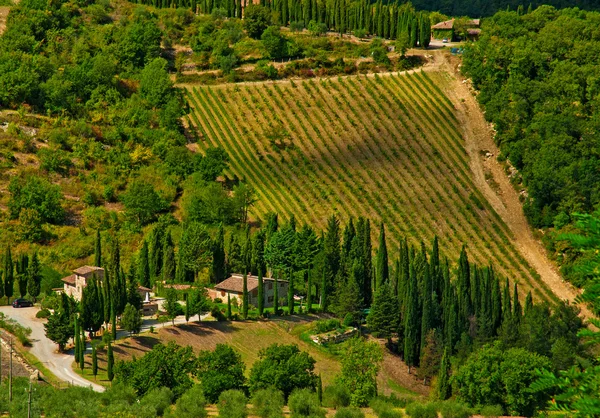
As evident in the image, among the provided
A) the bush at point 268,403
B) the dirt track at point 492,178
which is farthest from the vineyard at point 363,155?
the bush at point 268,403

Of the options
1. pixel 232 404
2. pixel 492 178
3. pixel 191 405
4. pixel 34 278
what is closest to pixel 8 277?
pixel 34 278

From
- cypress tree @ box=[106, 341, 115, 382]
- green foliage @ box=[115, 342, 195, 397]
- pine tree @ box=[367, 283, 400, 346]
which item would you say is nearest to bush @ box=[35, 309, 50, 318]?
cypress tree @ box=[106, 341, 115, 382]

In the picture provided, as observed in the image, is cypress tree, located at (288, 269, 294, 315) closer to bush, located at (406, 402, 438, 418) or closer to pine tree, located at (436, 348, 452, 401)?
pine tree, located at (436, 348, 452, 401)

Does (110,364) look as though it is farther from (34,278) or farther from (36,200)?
(36,200)

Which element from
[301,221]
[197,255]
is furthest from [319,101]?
[197,255]

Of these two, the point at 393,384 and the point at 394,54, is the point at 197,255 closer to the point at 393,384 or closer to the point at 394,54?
the point at 393,384

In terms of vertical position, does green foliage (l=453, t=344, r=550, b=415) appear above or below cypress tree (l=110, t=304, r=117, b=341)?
below
